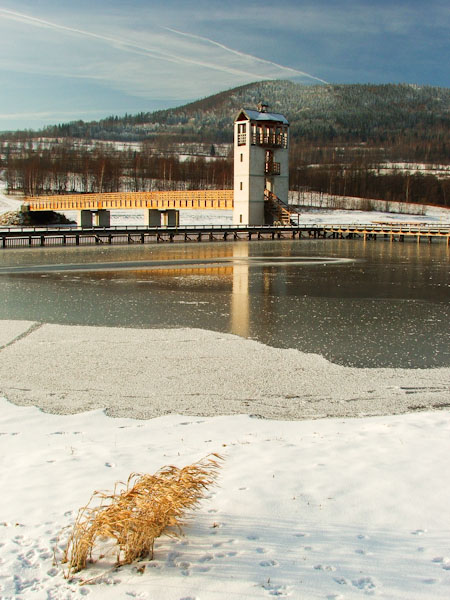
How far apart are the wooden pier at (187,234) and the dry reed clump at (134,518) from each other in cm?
4322

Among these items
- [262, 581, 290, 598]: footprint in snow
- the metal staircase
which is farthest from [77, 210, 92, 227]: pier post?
[262, 581, 290, 598]: footprint in snow

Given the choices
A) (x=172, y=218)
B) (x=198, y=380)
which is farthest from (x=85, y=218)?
(x=198, y=380)

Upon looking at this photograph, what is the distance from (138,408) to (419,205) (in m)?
101

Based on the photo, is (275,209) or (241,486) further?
(275,209)

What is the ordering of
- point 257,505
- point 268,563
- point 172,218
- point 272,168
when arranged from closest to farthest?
point 268,563 < point 257,505 < point 272,168 < point 172,218

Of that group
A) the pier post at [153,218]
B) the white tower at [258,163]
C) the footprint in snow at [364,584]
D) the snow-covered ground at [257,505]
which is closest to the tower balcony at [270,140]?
the white tower at [258,163]

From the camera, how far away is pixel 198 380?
9.80 metres

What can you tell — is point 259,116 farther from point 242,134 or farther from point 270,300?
point 270,300

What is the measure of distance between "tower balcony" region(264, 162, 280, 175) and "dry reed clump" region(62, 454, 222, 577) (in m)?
58.5

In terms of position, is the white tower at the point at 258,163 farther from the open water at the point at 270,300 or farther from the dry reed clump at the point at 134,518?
the dry reed clump at the point at 134,518

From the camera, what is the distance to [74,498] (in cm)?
515

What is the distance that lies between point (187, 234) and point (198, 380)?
44.6 meters

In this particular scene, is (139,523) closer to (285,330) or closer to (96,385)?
(96,385)

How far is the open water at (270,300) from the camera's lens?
12.5m
